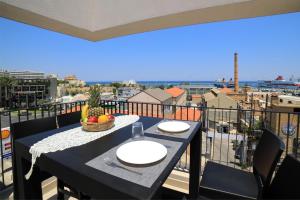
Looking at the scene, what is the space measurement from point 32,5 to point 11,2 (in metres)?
0.21

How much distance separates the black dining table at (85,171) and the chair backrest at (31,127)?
8.2 inches

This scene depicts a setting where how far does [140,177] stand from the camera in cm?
65

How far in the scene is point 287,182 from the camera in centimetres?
82

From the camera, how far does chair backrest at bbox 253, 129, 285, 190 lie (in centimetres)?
94

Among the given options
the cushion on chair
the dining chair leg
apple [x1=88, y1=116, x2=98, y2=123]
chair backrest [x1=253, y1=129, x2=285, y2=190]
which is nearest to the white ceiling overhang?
chair backrest [x1=253, y1=129, x2=285, y2=190]

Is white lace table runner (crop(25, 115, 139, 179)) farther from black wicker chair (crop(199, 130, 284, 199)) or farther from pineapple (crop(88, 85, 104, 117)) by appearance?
black wicker chair (crop(199, 130, 284, 199))

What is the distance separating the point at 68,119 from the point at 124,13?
1.66m

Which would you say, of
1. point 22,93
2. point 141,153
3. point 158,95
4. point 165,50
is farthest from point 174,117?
point 165,50

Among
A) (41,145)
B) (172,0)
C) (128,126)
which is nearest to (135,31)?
(172,0)

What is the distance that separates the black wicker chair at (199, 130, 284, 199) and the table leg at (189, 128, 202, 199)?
0.51 feet

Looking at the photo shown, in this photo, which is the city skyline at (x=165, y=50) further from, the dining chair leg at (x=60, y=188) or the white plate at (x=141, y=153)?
the dining chair leg at (x=60, y=188)

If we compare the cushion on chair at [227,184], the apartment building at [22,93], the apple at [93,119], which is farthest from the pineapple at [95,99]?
the apartment building at [22,93]

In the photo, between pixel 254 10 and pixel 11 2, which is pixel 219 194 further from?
pixel 11 2

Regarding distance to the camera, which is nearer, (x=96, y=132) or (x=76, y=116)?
(x=96, y=132)
